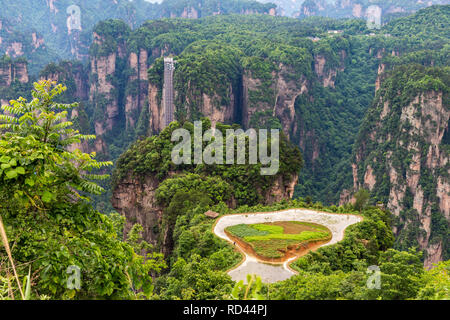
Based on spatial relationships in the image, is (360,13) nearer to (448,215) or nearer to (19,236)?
(448,215)

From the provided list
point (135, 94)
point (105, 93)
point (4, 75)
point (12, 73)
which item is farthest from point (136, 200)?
point (105, 93)

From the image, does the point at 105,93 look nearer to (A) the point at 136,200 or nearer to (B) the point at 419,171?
(B) the point at 419,171

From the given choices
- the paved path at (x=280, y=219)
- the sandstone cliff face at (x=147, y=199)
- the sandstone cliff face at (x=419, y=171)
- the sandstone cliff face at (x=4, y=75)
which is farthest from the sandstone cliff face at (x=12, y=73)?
the paved path at (x=280, y=219)

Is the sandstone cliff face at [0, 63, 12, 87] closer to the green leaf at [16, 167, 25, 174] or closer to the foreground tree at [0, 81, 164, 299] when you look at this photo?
the foreground tree at [0, 81, 164, 299]

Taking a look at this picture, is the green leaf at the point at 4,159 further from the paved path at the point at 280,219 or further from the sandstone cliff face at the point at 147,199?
the sandstone cliff face at the point at 147,199

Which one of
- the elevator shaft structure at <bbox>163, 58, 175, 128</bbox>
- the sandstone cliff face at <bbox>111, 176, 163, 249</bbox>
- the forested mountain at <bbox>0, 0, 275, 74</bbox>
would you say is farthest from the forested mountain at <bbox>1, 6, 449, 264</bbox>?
the forested mountain at <bbox>0, 0, 275, 74</bbox>

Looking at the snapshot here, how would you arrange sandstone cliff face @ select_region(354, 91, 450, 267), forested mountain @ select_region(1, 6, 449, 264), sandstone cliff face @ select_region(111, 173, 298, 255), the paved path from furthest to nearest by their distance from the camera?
forested mountain @ select_region(1, 6, 449, 264) → sandstone cliff face @ select_region(354, 91, 450, 267) → sandstone cliff face @ select_region(111, 173, 298, 255) → the paved path
